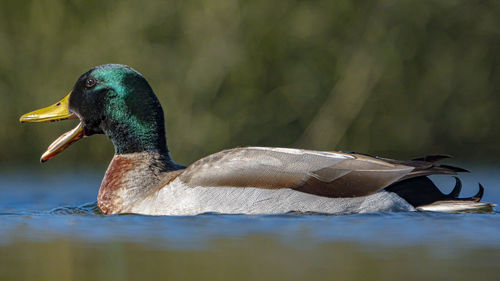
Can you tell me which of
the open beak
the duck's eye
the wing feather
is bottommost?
the wing feather

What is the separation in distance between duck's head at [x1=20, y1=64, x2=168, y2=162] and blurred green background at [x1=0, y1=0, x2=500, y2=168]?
10.7 ft

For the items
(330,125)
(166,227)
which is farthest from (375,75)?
(166,227)

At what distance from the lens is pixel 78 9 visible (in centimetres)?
1053

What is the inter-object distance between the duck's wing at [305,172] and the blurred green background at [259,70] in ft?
12.6

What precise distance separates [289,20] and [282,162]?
172 inches

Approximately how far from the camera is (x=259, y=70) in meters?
10.5

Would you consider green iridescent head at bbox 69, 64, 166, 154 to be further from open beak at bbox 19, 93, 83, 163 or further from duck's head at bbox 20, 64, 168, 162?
open beak at bbox 19, 93, 83, 163

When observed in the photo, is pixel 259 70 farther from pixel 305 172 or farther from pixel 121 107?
pixel 305 172

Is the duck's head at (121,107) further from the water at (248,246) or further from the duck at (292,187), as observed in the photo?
the water at (248,246)

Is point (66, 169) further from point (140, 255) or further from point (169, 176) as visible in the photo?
point (140, 255)

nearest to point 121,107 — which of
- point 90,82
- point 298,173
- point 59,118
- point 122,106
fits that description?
point 122,106

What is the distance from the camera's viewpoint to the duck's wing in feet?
20.6

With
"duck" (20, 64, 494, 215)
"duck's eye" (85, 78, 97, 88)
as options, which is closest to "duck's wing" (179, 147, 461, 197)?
"duck" (20, 64, 494, 215)

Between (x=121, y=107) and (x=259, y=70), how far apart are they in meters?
3.66
